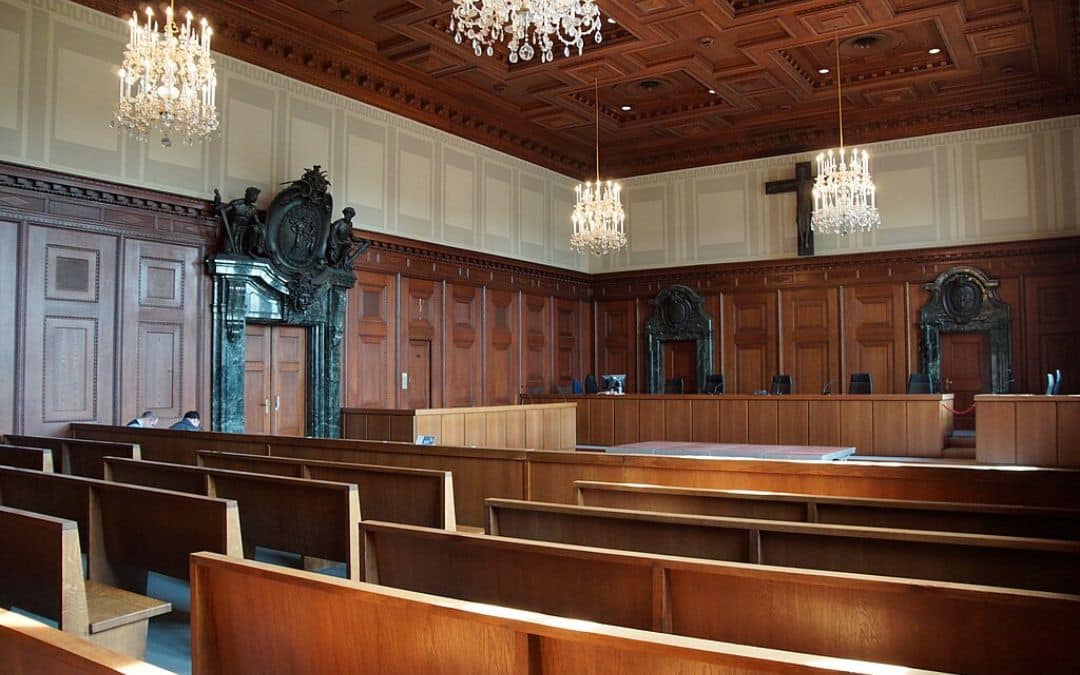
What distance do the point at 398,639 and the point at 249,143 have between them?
9076 mm

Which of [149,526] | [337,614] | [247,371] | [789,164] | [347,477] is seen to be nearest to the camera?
[337,614]

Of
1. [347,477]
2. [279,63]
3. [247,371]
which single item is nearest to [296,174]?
[279,63]

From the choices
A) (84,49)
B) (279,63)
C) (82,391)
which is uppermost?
(279,63)

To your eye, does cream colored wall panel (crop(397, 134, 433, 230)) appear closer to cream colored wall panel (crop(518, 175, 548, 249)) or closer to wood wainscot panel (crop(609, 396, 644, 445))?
cream colored wall panel (crop(518, 175, 548, 249))

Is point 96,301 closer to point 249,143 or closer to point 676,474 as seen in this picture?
point 249,143

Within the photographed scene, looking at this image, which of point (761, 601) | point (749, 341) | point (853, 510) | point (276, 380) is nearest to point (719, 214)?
point (749, 341)

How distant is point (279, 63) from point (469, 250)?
14.0ft

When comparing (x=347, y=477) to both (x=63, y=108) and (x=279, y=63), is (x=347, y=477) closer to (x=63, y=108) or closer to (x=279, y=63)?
(x=63, y=108)

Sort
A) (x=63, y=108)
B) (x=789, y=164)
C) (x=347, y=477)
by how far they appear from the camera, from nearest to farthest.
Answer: (x=347, y=477)
(x=63, y=108)
(x=789, y=164)

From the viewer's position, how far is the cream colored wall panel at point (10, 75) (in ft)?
24.3

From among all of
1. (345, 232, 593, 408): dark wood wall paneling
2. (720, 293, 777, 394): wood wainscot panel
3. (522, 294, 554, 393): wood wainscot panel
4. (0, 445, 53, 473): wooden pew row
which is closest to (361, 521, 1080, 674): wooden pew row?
(0, 445, 53, 473): wooden pew row

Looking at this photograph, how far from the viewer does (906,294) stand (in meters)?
13.2

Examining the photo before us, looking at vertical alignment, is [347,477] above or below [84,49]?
below

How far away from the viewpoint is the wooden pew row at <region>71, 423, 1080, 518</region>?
3.65 meters
